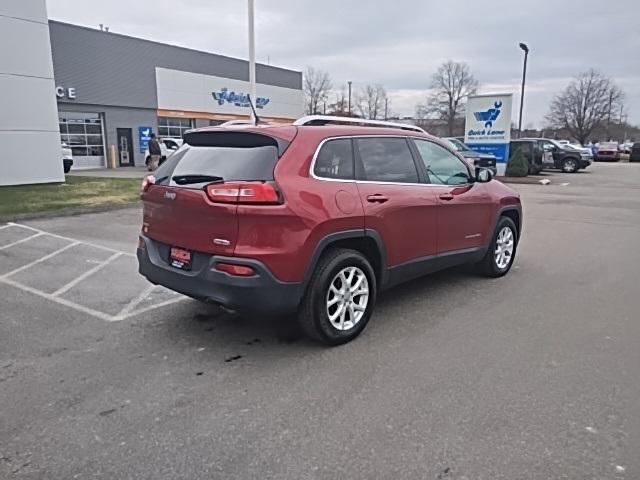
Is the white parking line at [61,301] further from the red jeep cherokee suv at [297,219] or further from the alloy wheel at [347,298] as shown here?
the alloy wheel at [347,298]

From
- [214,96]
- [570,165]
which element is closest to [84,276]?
[570,165]

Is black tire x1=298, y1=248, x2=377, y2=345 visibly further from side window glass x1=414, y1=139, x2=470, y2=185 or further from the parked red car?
the parked red car

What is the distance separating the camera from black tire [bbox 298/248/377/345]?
3.88m

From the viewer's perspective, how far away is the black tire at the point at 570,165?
86.9 ft

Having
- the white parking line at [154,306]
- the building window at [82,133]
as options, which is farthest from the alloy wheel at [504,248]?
the building window at [82,133]

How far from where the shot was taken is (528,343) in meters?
4.13

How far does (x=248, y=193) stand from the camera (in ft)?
11.6

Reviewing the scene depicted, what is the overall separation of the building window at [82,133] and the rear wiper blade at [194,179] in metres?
25.2

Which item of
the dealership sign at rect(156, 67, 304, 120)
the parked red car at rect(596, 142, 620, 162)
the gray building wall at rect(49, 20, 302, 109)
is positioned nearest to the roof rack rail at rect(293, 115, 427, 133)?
the gray building wall at rect(49, 20, 302, 109)

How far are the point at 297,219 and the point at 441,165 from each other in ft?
7.41

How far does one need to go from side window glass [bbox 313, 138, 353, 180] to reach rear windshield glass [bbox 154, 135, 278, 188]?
1.26 feet

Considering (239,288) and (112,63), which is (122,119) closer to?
(112,63)

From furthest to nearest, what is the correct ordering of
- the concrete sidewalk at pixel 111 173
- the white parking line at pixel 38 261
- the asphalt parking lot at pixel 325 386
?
the concrete sidewalk at pixel 111 173 → the white parking line at pixel 38 261 → the asphalt parking lot at pixel 325 386

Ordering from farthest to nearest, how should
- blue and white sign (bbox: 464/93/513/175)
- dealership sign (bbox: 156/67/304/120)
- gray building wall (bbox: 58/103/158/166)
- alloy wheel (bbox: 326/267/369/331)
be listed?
dealership sign (bbox: 156/67/304/120)
gray building wall (bbox: 58/103/158/166)
blue and white sign (bbox: 464/93/513/175)
alloy wheel (bbox: 326/267/369/331)
